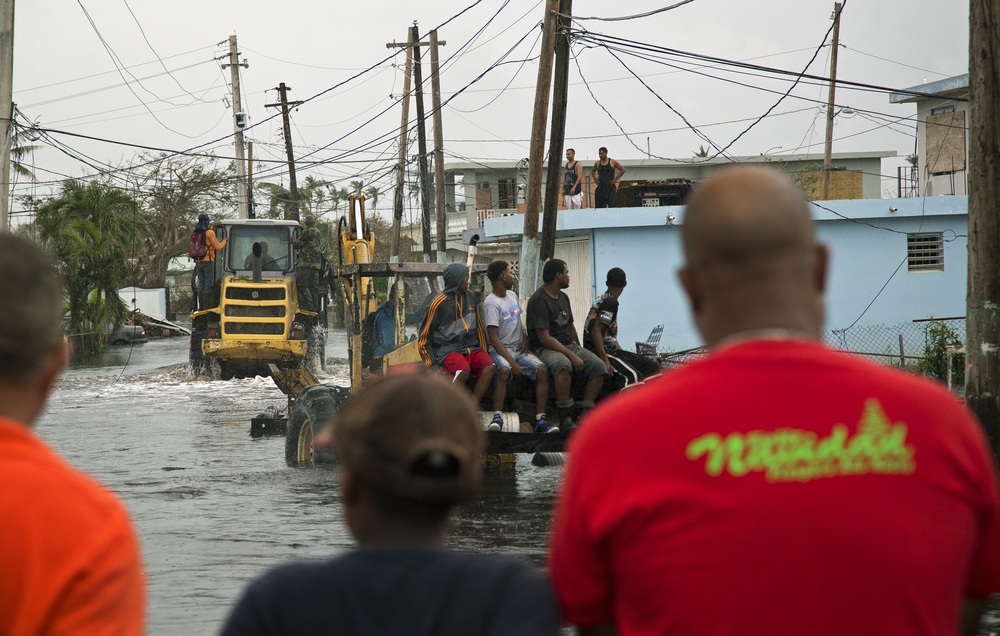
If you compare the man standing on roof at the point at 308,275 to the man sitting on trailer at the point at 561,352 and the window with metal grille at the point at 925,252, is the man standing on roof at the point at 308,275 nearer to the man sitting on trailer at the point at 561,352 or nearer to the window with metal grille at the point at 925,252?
the window with metal grille at the point at 925,252

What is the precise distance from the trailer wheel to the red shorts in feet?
8.90

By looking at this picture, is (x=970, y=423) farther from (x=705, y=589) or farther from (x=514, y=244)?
(x=514, y=244)

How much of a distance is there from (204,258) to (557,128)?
34.7 ft

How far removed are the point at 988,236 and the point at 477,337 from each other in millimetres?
4873

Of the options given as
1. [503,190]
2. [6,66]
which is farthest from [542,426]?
[503,190]

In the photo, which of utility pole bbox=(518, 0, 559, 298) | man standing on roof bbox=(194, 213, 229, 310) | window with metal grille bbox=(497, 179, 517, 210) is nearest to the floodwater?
man standing on roof bbox=(194, 213, 229, 310)

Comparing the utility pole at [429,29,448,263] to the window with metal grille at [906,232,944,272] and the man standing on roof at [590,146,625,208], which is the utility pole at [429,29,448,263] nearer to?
the man standing on roof at [590,146,625,208]

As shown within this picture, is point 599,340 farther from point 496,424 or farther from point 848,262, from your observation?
point 848,262

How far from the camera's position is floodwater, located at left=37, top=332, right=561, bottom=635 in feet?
28.6

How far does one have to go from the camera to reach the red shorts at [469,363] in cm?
1134

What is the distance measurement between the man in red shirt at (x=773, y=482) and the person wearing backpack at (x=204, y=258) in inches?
967

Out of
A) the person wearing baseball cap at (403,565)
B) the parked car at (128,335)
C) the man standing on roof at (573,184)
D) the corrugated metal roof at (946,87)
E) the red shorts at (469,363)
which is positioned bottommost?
the parked car at (128,335)

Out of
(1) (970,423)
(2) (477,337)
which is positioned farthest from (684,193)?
(1) (970,423)

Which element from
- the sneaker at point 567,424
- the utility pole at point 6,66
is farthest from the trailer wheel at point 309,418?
the utility pole at point 6,66
